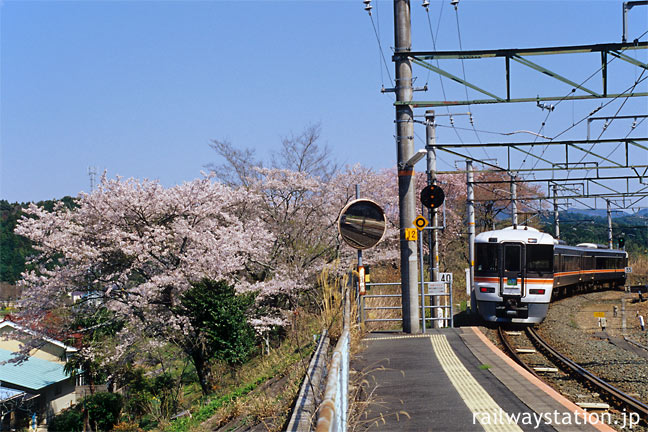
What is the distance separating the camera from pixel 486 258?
54.3 ft

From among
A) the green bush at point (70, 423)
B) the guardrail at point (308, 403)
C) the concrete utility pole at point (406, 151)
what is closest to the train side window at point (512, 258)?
the concrete utility pole at point (406, 151)

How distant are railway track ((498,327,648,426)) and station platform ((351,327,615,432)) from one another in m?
1.24

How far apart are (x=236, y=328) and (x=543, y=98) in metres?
11.0

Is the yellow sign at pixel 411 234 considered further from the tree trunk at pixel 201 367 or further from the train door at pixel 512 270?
the tree trunk at pixel 201 367

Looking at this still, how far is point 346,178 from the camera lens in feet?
97.4

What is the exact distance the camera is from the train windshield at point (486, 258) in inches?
644

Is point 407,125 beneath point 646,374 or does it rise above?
above

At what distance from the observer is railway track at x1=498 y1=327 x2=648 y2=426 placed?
7.80 meters

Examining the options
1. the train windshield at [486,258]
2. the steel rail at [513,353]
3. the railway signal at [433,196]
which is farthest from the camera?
the train windshield at [486,258]

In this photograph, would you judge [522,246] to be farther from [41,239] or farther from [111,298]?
[41,239]

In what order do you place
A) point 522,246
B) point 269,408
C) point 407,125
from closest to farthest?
point 269,408 → point 407,125 → point 522,246

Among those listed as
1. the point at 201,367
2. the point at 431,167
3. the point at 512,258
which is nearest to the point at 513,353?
the point at 512,258

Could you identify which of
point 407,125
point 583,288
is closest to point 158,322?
point 407,125

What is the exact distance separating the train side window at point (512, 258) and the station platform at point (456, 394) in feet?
19.4
